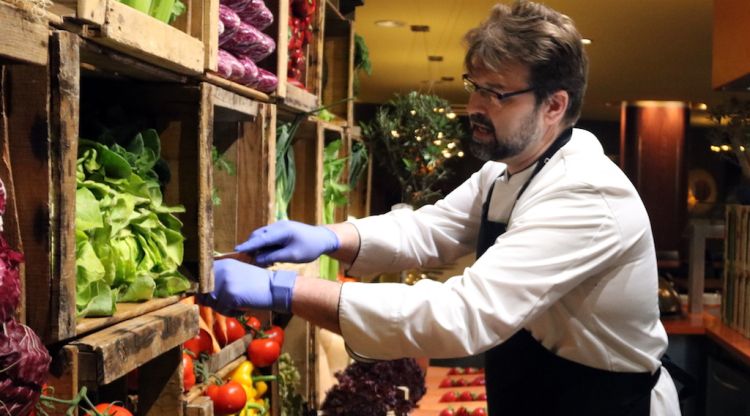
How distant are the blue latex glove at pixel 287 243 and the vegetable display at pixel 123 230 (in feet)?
1.12

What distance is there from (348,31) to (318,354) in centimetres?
133

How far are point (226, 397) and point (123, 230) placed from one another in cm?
86

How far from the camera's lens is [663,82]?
31.6 feet

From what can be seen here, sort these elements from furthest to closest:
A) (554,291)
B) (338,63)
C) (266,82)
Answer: (338,63), (266,82), (554,291)

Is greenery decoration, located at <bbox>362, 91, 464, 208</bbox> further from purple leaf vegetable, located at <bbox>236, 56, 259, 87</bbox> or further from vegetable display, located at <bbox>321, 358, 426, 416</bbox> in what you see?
purple leaf vegetable, located at <bbox>236, 56, 259, 87</bbox>

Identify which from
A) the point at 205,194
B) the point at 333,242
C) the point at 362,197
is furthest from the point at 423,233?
the point at 362,197

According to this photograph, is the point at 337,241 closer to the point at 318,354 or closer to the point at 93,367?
the point at 318,354

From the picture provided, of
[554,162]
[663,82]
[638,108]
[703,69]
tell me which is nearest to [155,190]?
[554,162]

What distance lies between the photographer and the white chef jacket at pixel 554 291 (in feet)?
5.64

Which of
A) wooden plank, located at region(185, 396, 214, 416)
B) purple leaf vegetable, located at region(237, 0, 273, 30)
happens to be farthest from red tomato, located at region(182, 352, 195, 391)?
purple leaf vegetable, located at region(237, 0, 273, 30)

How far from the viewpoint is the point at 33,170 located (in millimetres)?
1080

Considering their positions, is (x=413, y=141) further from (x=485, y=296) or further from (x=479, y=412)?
(x=485, y=296)

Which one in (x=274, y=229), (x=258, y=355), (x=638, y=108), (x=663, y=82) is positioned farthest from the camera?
(x=638, y=108)

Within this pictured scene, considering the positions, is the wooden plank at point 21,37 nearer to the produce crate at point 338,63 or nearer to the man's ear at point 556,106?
the man's ear at point 556,106
